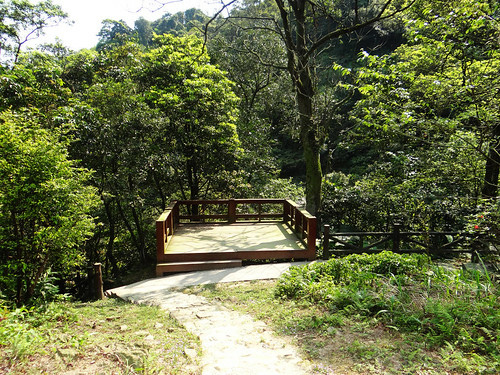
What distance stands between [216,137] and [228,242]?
4.14 m

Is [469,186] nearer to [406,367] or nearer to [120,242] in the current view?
[406,367]

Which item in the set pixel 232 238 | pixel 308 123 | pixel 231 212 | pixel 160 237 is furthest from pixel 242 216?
pixel 160 237

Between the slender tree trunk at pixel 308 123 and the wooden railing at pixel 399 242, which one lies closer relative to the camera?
the wooden railing at pixel 399 242

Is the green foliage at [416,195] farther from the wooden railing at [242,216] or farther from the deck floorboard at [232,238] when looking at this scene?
the deck floorboard at [232,238]

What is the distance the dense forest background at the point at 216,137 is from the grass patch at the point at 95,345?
5.04 ft

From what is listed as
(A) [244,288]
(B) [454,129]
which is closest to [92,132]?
(A) [244,288]

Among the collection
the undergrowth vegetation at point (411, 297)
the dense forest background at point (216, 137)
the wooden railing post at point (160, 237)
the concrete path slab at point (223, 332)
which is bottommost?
the concrete path slab at point (223, 332)

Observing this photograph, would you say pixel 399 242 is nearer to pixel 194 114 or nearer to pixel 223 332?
pixel 223 332

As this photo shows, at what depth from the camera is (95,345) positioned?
133 inches

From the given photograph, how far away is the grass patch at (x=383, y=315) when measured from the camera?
3033mm

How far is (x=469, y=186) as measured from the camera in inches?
388

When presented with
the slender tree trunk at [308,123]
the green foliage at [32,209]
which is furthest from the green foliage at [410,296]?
the slender tree trunk at [308,123]

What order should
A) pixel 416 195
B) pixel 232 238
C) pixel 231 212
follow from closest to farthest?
pixel 232 238
pixel 416 195
pixel 231 212

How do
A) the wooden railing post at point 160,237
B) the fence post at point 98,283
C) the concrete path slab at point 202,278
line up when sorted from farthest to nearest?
1. the wooden railing post at point 160,237
2. the fence post at point 98,283
3. the concrete path slab at point 202,278
